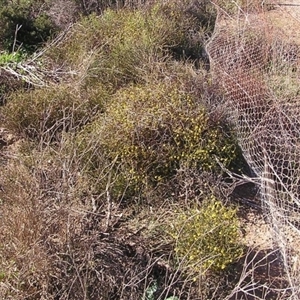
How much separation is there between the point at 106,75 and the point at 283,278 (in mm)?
2746

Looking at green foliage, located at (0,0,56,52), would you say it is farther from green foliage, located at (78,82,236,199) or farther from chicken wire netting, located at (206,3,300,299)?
green foliage, located at (78,82,236,199)

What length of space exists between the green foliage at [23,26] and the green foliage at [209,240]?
3585 millimetres

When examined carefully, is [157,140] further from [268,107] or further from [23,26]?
[23,26]

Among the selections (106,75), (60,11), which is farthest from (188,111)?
(60,11)

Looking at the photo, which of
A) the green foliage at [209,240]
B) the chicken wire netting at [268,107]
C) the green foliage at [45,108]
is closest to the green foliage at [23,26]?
the green foliage at [45,108]

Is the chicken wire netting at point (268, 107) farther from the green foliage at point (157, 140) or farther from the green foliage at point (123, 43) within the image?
the green foliage at point (123, 43)

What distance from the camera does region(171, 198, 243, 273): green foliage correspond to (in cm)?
340

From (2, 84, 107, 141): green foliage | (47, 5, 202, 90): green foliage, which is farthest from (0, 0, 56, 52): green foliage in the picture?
(2, 84, 107, 141): green foliage

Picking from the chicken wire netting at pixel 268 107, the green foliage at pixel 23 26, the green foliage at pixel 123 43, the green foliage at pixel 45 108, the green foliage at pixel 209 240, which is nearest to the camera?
the green foliage at pixel 209 240

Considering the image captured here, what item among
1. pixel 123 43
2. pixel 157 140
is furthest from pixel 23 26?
pixel 157 140

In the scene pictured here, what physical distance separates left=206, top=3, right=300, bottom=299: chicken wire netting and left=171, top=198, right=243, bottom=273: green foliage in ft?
1.04

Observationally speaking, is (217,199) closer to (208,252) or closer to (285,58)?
(208,252)

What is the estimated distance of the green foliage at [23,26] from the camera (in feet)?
20.5

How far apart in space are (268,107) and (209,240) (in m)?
1.74
